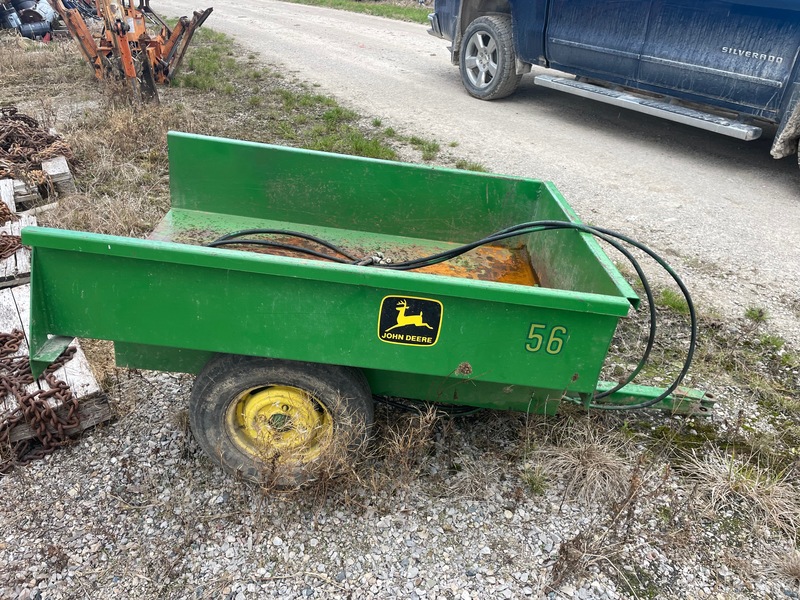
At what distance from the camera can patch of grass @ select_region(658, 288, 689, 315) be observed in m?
3.88

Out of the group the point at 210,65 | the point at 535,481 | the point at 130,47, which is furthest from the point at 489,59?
the point at 535,481

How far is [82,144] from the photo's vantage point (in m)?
5.61

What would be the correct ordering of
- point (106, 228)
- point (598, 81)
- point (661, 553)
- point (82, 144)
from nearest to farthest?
point (661, 553), point (106, 228), point (82, 144), point (598, 81)

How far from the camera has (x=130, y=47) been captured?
7.41 meters

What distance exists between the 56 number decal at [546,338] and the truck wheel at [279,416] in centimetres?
70

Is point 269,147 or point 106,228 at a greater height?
point 269,147

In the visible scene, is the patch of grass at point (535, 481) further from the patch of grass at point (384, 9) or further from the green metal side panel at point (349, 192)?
the patch of grass at point (384, 9)

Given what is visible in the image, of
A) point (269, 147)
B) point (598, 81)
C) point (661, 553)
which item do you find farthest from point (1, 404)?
point (598, 81)

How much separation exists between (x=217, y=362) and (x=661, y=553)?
1.93 metres

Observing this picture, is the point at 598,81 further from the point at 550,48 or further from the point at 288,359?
the point at 288,359

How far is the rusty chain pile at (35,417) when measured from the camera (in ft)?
8.61

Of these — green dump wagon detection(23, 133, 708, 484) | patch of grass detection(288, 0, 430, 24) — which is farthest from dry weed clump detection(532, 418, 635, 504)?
patch of grass detection(288, 0, 430, 24)

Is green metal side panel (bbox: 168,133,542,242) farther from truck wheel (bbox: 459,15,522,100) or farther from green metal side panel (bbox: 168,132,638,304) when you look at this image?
truck wheel (bbox: 459,15,522,100)

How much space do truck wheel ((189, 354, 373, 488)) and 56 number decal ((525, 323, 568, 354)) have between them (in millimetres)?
703
